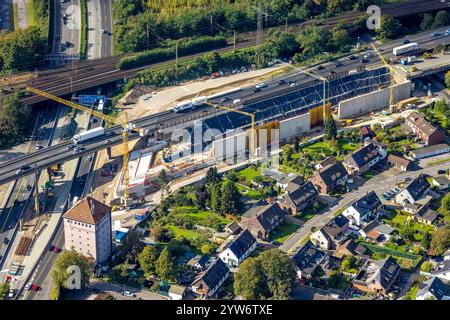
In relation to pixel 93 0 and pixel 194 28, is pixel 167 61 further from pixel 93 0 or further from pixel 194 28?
pixel 93 0

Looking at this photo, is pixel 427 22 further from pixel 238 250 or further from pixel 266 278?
pixel 266 278

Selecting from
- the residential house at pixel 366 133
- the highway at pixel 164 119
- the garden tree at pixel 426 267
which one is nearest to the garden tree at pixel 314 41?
the highway at pixel 164 119

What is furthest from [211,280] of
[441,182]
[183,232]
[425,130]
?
[425,130]

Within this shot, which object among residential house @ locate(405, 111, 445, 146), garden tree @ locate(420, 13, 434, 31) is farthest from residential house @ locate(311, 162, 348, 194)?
garden tree @ locate(420, 13, 434, 31)

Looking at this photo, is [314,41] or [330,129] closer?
[330,129]

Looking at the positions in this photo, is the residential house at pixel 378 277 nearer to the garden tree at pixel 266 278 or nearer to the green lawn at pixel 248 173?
the garden tree at pixel 266 278

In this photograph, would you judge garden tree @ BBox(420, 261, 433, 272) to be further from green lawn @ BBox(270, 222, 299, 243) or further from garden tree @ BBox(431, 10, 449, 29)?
garden tree @ BBox(431, 10, 449, 29)

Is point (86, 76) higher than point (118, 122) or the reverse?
higher
